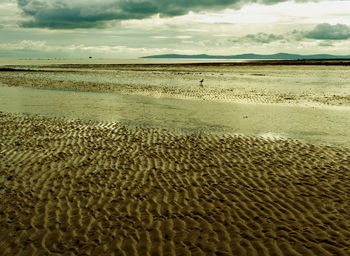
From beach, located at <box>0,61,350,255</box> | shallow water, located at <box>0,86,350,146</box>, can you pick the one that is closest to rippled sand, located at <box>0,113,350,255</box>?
beach, located at <box>0,61,350,255</box>

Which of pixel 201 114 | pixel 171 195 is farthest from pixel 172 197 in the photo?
pixel 201 114

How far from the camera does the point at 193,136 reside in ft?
53.4

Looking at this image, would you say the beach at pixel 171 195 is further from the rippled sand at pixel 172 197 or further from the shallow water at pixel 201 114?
the shallow water at pixel 201 114

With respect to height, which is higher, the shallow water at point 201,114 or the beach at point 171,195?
the shallow water at point 201,114

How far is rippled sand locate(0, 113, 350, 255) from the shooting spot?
7035 mm

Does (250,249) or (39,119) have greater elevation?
(39,119)

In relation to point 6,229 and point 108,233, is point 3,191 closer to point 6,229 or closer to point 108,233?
point 6,229

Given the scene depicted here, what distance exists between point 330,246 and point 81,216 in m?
6.09

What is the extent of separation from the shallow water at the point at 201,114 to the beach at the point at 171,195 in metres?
2.14

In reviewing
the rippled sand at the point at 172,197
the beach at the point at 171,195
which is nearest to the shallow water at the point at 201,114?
the beach at the point at 171,195

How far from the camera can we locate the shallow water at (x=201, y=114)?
1769 centimetres

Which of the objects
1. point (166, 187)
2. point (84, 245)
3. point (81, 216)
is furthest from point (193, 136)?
point (84, 245)

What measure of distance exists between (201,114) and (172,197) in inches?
550

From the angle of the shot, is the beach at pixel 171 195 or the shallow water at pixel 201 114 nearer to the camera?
the beach at pixel 171 195
